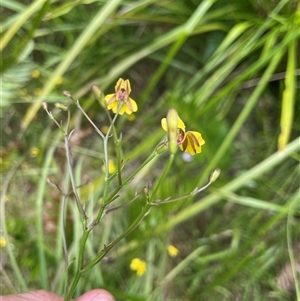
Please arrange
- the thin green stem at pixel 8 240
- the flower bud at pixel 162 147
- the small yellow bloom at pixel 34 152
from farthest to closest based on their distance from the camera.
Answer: the small yellow bloom at pixel 34 152, the thin green stem at pixel 8 240, the flower bud at pixel 162 147

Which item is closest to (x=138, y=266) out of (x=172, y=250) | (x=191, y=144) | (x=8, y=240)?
(x=172, y=250)

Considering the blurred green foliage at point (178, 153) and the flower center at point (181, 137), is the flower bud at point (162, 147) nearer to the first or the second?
the flower center at point (181, 137)

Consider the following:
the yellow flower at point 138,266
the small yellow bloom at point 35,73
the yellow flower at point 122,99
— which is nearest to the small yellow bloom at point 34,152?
the small yellow bloom at point 35,73

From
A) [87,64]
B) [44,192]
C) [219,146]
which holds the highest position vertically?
[87,64]

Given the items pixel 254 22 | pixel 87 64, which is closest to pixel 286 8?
pixel 254 22

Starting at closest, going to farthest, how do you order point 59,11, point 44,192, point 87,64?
point 59,11 → point 44,192 → point 87,64

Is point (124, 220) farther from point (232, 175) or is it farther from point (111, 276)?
point (232, 175)

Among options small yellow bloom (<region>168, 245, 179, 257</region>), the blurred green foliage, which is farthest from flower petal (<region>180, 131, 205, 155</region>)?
small yellow bloom (<region>168, 245, 179, 257</region>)
